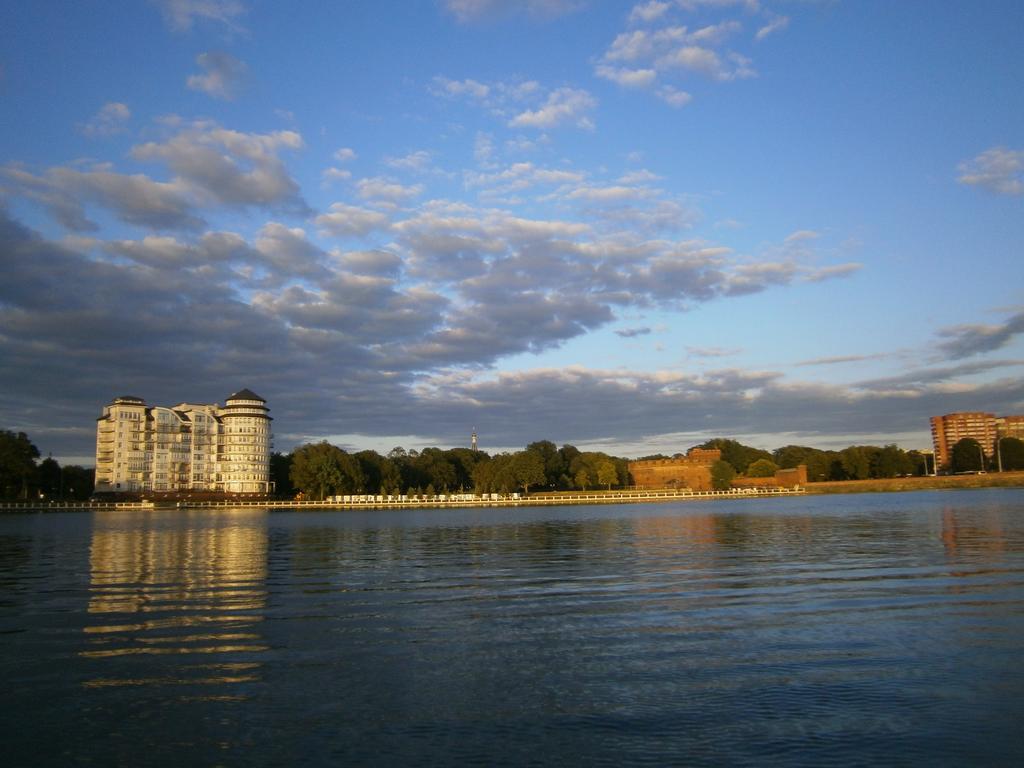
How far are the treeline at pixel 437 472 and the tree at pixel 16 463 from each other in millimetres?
44777

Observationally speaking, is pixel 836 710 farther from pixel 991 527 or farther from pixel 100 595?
pixel 991 527

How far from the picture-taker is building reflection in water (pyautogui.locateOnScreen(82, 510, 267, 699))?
43.3 ft

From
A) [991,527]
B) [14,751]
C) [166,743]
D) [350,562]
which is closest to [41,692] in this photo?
[14,751]

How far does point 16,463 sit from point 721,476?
144168mm

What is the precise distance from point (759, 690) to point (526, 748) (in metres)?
4.23

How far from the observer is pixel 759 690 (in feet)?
38.8

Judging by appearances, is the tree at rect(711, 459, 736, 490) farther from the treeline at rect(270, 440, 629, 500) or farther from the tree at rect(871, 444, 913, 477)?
the tree at rect(871, 444, 913, 477)

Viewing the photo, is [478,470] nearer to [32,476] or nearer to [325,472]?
[325,472]

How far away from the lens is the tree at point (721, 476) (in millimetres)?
185625

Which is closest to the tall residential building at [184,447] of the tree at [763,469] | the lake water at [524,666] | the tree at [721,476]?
the tree at [721,476]

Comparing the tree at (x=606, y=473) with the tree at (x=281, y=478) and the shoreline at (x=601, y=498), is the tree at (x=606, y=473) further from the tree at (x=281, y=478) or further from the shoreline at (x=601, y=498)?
the tree at (x=281, y=478)

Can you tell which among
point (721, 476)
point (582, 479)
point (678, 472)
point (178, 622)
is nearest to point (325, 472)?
point (582, 479)

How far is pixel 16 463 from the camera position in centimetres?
12588

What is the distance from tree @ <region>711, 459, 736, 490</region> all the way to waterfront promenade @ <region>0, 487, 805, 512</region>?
7878mm
